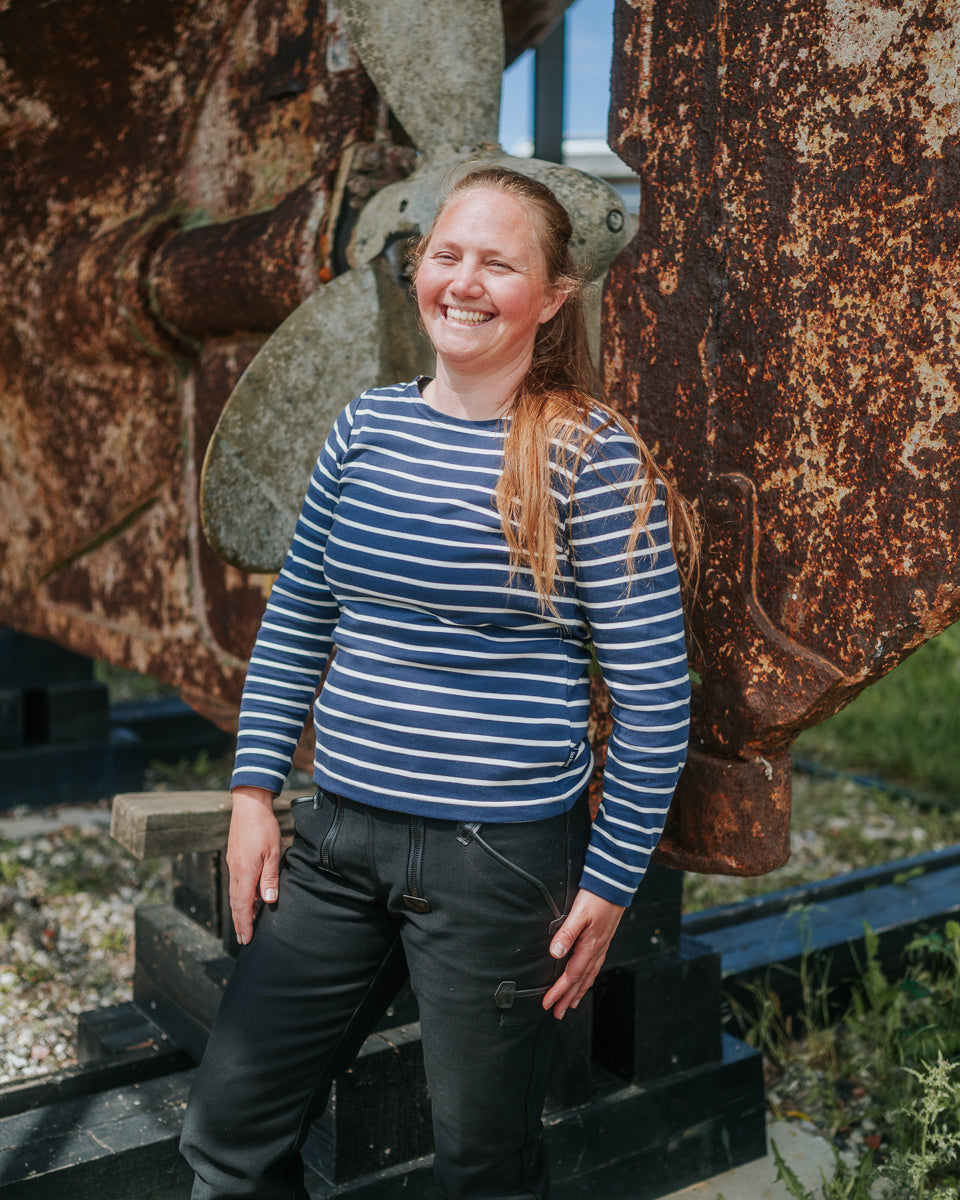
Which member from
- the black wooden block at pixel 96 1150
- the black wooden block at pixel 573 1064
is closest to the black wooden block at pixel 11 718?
the black wooden block at pixel 96 1150

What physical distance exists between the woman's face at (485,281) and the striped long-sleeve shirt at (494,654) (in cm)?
10

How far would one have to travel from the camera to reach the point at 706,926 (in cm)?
300

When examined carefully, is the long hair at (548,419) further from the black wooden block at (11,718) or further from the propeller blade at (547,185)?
the black wooden block at (11,718)

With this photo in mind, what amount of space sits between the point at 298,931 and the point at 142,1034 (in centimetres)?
102

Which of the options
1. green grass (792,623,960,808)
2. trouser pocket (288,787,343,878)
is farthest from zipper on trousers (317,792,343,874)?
green grass (792,623,960,808)

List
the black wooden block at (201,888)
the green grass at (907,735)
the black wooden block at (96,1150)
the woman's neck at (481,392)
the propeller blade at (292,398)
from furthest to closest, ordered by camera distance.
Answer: the green grass at (907,735) < the black wooden block at (201,888) < the propeller blade at (292,398) < the black wooden block at (96,1150) < the woman's neck at (481,392)

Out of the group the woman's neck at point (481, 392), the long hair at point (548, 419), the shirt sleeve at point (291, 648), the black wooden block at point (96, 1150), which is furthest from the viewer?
the black wooden block at point (96, 1150)

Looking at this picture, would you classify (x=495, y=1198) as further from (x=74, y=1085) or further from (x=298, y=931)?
(x=74, y=1085)

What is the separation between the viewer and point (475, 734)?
139cm

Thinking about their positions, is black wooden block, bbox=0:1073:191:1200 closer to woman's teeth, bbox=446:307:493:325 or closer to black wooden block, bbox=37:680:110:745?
woman's teeth, bbox=446:307:493:325

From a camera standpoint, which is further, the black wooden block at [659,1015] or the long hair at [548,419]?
the black wooden block at [659,1015]

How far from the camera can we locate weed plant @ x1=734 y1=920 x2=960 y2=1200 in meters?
2.07

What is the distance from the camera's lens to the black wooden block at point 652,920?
2.20 meters

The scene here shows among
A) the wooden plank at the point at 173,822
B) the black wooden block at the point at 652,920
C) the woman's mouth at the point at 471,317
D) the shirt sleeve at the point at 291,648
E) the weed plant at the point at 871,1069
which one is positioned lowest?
the weed plant at the point at 871,1069
